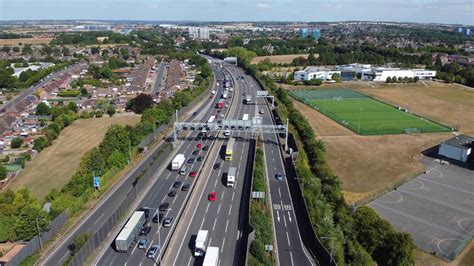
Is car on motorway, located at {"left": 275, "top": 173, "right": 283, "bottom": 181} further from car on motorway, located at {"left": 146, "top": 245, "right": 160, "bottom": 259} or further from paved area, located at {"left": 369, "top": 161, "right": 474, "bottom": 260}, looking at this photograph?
car on motorway, located at {"left": 146, "top": 245, "right": 160, "bottom": 259}

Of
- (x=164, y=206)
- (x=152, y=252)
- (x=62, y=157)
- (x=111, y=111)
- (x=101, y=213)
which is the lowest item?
(x=62, y=157)

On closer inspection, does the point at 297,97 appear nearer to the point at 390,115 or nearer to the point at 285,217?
the point at 390,115

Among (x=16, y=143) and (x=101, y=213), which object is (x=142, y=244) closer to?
(x=101, y=213)

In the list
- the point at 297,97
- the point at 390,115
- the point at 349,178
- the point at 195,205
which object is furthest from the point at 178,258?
the point at 297,97

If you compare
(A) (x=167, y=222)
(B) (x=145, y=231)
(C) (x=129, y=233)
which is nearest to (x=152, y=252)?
(C) (x=129, y=233)

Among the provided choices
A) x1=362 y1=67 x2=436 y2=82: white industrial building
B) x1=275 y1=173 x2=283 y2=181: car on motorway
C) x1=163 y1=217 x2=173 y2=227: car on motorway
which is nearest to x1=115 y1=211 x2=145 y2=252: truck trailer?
x1=163 y1=217 x2=173 y2=227: car on motorway

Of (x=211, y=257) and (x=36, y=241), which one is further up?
(x=211, y=257)

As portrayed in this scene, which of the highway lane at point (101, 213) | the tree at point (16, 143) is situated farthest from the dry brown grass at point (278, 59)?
the highway lane at point (101, 213)
